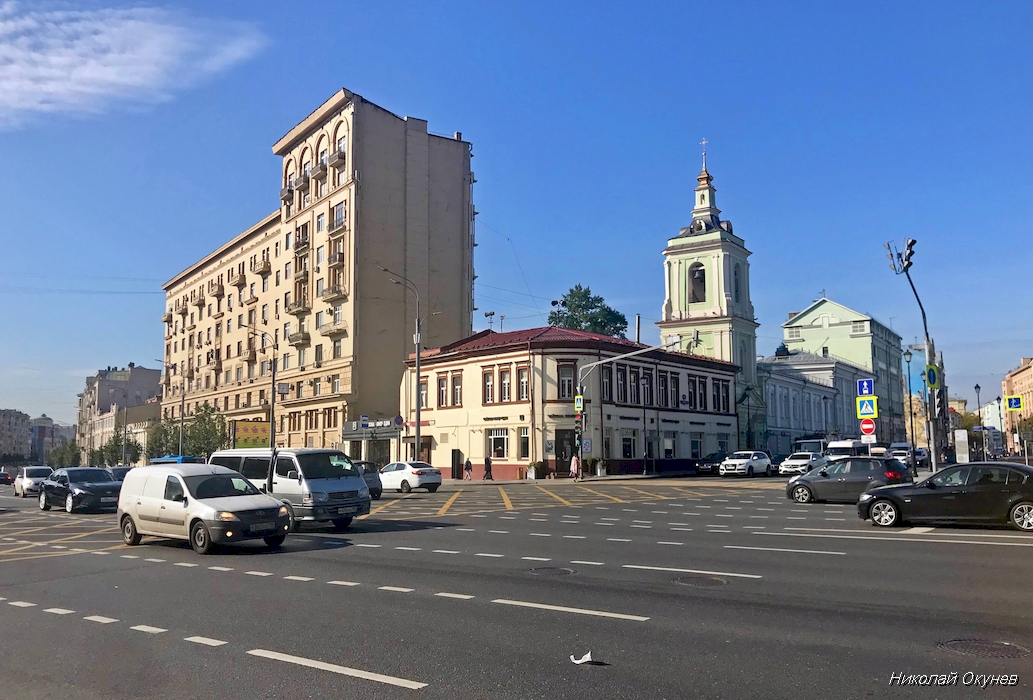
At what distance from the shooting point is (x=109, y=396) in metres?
137

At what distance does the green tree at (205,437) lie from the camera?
7225 cm

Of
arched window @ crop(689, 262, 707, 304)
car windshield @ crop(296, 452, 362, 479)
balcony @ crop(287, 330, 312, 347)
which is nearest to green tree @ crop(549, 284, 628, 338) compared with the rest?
arched window @ crop(689, 262, 707, 304)

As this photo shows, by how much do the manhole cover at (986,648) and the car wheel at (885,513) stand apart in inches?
436

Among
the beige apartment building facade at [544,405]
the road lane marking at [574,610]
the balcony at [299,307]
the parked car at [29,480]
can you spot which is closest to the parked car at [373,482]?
the beige apartment building facade at [544,405]

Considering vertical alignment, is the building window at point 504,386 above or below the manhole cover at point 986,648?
above

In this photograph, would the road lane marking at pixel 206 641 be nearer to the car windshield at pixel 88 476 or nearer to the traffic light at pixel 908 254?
the car windshield at pixel 88 476

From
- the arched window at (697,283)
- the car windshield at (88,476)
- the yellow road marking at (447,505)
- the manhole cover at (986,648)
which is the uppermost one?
the arched window at (697,283)

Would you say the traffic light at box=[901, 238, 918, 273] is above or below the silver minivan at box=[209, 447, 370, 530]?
above

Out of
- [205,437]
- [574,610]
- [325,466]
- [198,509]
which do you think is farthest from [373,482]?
[205,437]

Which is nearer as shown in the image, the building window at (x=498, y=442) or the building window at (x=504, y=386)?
the building window at (x=498, y=442)

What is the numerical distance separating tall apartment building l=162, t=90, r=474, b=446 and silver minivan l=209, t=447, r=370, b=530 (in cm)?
3856

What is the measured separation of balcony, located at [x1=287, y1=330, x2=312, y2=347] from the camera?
6819 cm

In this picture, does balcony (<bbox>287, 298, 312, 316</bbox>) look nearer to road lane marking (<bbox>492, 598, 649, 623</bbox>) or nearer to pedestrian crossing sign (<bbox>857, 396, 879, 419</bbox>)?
pedestrian crossing sign (<bbox>857, 396, 879, 419</bbox>)

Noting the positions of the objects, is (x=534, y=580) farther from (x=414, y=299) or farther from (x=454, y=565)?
(x=414, y=299)
